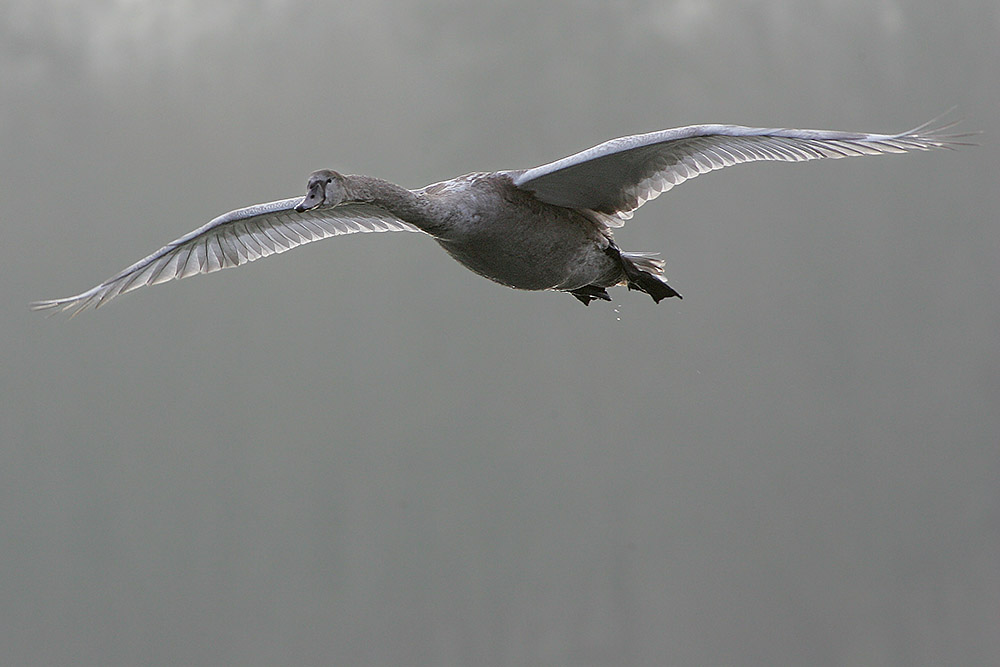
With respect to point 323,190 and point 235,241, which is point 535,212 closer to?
point 323,190

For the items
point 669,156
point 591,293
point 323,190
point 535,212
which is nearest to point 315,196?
point 323,190

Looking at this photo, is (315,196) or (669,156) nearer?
(315,196)

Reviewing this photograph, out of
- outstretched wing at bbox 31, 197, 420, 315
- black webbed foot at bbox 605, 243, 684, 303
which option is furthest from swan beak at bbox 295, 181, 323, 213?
black webbed foot at bbox 605, 243, 684, 303

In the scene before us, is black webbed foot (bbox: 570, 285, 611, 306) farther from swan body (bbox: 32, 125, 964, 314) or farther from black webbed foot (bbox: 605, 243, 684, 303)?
black webbed foot (bbox: 605, 243, 684, 303)

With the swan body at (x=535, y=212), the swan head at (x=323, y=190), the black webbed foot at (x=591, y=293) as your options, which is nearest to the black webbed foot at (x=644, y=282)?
the swan body at (x=535, y=212)

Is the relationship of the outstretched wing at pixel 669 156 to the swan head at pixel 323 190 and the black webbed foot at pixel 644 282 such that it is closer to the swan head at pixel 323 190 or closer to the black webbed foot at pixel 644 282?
the black webbed foot at pixel 644 282

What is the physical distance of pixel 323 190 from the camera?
4.69 meters

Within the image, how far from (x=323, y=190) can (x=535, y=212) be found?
126 cm

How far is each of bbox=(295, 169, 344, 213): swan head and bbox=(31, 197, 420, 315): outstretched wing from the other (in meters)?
1.25

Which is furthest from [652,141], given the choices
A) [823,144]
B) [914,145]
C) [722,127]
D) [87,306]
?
[87,306]

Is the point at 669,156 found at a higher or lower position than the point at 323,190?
higher

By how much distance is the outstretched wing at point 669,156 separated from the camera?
468 cm

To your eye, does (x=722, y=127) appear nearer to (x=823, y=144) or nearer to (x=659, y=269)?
(x=823, y=144)

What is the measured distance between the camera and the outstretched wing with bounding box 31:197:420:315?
609 cm
